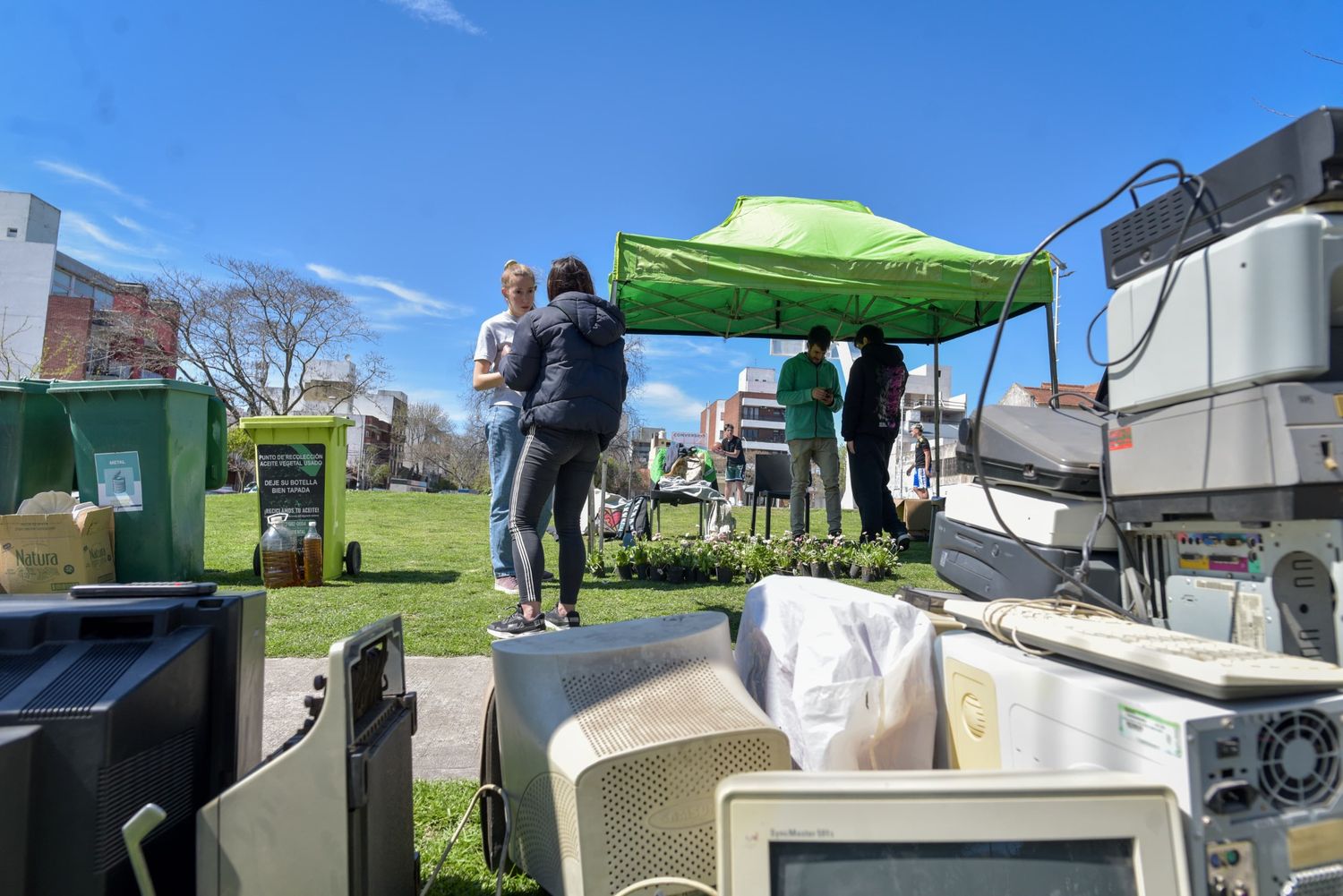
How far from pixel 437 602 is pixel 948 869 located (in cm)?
416

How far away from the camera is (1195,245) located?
1.85 meters

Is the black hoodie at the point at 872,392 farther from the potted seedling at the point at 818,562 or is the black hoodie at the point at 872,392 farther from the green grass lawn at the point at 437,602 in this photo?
the potted seedling at the point at 818,562

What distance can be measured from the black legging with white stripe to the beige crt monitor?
2.60m

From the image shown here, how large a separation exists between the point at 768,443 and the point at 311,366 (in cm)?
5558

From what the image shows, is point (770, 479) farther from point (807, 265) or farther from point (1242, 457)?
point (1242, 457)

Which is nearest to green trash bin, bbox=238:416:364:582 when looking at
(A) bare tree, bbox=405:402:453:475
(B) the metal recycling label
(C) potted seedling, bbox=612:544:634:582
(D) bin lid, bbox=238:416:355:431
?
(D) bin lid, bbox=238:416:355:431

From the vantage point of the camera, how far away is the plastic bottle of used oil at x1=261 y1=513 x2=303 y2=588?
5.33 metres

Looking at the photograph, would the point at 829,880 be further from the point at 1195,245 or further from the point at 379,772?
the point at 1195,245

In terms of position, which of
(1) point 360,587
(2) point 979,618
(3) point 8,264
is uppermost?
(3) point 8,264

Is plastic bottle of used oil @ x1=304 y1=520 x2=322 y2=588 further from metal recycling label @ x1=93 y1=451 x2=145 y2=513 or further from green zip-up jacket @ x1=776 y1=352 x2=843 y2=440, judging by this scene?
green zip-up jacket @ x1=776 y1=352 x2=843 y2=440

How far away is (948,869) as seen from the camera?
1.02 meters

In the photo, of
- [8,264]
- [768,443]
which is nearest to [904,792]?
[8,264]

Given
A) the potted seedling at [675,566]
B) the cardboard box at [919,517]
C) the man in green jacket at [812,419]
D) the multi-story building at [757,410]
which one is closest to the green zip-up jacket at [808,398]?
the man in green jacket at [812,419]

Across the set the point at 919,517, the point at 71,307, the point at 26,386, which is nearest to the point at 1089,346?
the point at 26,386
